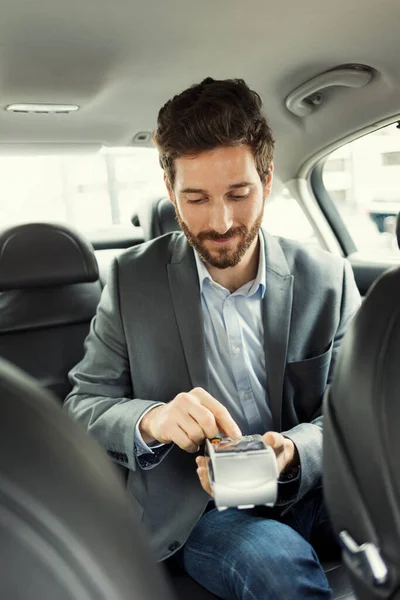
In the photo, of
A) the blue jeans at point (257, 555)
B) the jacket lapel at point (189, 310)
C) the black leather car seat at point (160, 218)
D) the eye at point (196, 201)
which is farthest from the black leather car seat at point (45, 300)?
the blue jeans at point (257, 555)

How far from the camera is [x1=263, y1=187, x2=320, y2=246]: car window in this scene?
10.3 feet

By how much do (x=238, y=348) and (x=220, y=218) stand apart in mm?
293

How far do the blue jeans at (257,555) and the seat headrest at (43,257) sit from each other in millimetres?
1006

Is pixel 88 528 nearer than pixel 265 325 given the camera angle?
Yes

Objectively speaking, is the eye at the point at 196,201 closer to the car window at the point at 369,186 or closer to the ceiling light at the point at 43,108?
the ceiling light at the point at 43,108

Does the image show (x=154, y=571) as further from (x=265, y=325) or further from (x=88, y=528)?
(x=265, y=325)

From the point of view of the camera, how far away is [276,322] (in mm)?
1645

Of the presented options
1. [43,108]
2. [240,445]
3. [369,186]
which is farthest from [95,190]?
[240,445]

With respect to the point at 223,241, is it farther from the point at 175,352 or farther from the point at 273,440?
the point at 273,440

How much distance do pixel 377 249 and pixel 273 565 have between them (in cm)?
180

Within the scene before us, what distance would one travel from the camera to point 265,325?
1.64 m

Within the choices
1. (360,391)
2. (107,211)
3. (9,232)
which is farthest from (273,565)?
(107,211)

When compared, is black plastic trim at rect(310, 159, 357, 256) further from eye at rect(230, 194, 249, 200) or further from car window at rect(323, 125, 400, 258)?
eye at rect(230, 194, 249, 200)

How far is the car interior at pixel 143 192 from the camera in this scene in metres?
0.59
